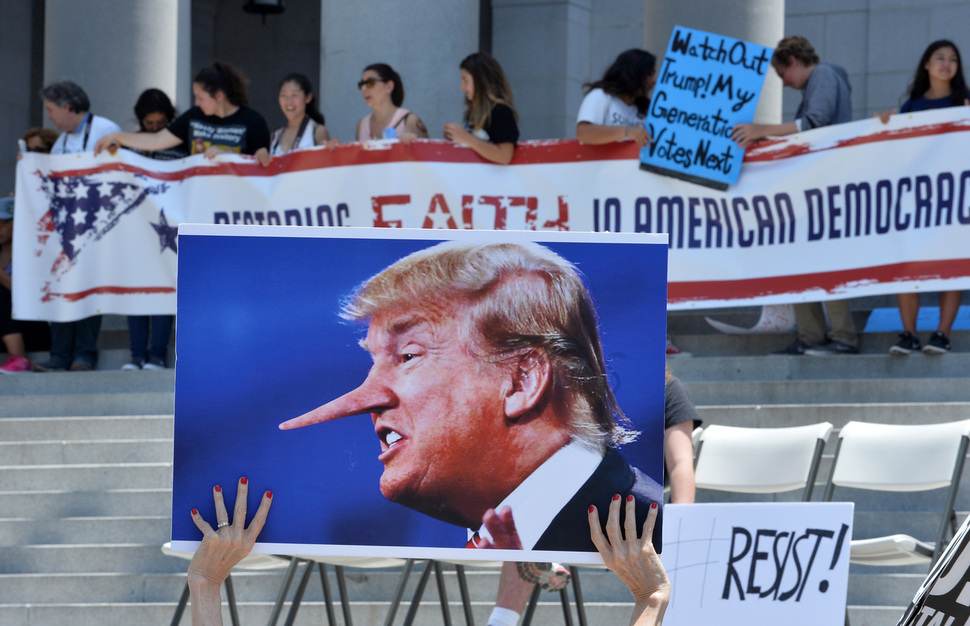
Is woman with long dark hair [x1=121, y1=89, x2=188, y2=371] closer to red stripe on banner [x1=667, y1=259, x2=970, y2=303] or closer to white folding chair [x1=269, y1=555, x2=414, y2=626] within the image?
red stripe on banner [x1=667, y1=259, x2=970, y2=303]

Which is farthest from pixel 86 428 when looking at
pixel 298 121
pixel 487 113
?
pixel 487 113

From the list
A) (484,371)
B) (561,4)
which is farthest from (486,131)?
(561,4)

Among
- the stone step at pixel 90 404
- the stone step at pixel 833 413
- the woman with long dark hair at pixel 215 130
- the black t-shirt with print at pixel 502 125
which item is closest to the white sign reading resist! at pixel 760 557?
the stone step at pixel 833 413

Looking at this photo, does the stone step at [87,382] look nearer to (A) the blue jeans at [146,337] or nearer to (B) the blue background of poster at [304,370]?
(A) the blue jeans at [146,337]

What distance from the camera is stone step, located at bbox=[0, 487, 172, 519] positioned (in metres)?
7.11

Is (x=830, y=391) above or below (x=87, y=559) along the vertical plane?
above

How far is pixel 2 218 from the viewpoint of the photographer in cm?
940

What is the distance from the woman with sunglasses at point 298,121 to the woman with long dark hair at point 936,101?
3502 millimetres

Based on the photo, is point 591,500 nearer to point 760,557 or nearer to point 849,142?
point 760,557

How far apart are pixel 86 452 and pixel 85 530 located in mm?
808

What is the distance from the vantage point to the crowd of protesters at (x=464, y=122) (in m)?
7.49

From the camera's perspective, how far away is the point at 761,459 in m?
5.77

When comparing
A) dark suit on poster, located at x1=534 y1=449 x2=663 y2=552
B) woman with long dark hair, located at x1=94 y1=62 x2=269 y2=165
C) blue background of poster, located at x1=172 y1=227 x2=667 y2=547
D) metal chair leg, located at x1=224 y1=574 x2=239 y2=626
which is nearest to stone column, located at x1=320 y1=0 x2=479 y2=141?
woman with long dark hair, located at x1=94 y1=62 x2=269 y2=165

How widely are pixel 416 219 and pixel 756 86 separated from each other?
2.15 m
